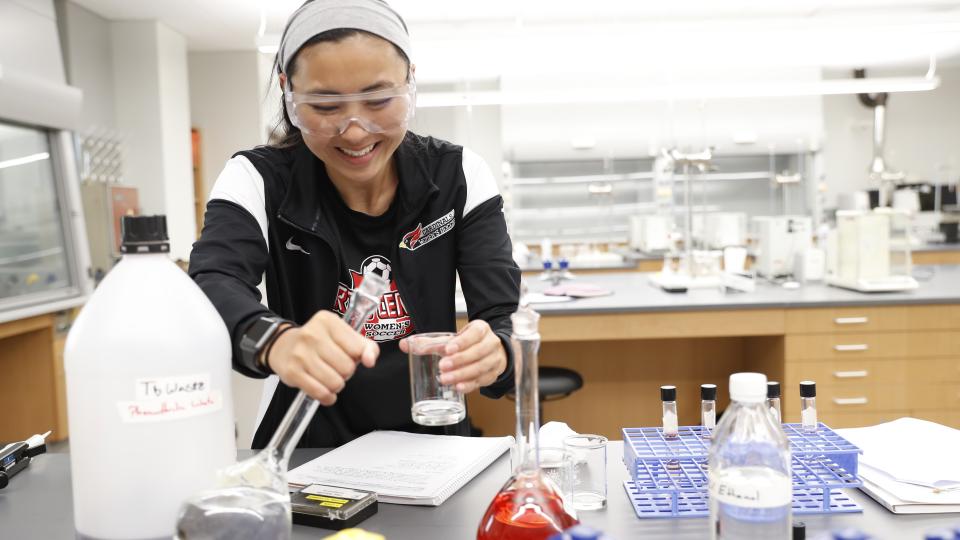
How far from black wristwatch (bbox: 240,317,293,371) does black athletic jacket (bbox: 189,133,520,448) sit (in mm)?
347

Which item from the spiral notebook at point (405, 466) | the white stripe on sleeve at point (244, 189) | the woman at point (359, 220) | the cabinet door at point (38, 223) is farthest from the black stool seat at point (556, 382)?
the cabinet door at point (38, 223)

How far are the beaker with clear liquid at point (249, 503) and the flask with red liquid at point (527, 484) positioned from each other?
18 centimetres

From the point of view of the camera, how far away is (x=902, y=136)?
9.30m

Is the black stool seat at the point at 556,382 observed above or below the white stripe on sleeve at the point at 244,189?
below

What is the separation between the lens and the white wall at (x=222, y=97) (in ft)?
25.8

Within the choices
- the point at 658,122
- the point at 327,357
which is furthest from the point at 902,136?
the point at 327,357

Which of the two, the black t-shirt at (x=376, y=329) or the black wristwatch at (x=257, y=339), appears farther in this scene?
the black t-shirt at (x=376, y=329)

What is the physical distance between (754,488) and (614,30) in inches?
119

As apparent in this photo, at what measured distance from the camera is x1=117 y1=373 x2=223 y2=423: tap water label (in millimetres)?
767

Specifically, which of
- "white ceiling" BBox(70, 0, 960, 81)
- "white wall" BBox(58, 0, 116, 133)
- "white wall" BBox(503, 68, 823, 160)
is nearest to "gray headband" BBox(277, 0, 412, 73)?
"white ceiling" BBox(70, 0, 960, 81)

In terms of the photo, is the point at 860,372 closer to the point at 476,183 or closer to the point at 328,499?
the point at 476,183

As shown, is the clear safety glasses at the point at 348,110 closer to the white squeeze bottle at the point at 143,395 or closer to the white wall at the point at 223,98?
the white squeeze bottle at the point at 143,395

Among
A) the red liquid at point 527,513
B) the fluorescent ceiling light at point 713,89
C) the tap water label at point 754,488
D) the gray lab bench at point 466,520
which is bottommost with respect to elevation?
the gray lab bench at point 466,520

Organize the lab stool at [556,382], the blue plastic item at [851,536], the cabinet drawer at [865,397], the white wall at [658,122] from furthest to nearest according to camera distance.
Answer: the white wall at [658,122] < the cabinet drawer at [865,397] < the lab stool at [556,382] < the blue plastic item at [851,536]
